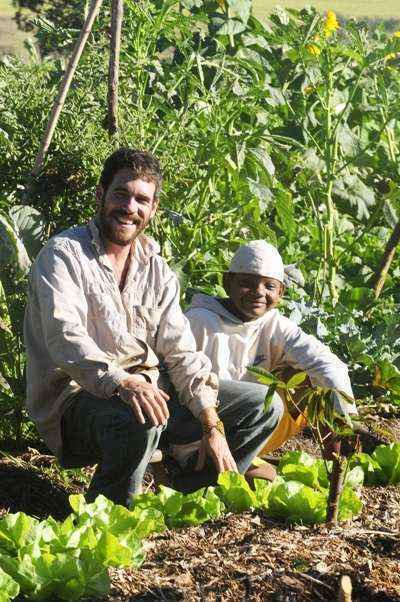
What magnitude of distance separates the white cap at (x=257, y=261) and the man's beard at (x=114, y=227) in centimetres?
50

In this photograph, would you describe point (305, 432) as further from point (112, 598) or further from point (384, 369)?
point (112, 598)

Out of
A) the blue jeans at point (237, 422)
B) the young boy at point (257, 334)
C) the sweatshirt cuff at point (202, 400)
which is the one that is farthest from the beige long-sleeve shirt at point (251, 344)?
the sweatshirt cuff at point (202, 400)

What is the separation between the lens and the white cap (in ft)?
14.1

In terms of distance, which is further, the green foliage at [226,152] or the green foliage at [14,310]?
the green foliage at [226,152]

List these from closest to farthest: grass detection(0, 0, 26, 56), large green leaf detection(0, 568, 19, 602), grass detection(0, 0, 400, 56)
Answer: large green leaf detection(0, 568, 19, 602)
grass detection(0, 0, 26, 56)
grass detection(0, 0, 400, 56)

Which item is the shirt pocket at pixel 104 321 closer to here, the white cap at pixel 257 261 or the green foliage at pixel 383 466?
the white cap at pixel 257 261

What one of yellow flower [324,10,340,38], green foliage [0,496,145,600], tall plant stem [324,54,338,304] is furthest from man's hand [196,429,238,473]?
yellow flower [324,10,340,38]

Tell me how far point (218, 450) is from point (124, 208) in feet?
2.69

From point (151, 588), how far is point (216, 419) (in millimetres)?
1185

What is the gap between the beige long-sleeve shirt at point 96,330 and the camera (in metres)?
3.65

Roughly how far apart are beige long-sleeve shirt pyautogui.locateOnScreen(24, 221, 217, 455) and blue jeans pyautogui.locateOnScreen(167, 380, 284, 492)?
11cm

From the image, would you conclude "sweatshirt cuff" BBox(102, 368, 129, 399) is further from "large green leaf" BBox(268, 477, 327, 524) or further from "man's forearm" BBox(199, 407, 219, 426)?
"large green leaf" BBox(268, 477, 327, 524)

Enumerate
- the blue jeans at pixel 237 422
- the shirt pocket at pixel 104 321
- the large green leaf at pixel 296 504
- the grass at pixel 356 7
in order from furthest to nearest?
1. the grass at pixel 356 7
2. the blue jeans at pixel 237 422
3. the shirt pocket at pixel 104 321
4. the large green leaf at pixel 296 504

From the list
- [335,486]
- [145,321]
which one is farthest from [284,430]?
[335,486]
